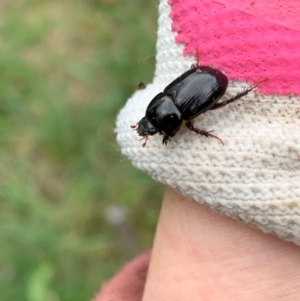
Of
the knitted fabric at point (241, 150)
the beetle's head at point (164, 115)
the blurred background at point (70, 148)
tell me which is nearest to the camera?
the knitted fabric at point (241, 150)

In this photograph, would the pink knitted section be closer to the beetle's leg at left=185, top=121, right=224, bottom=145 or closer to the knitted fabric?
the knitted fabric

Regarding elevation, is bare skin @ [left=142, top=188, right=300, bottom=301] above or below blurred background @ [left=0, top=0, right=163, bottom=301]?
above

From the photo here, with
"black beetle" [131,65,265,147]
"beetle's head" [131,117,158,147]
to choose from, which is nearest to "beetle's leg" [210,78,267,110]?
"black beetle" [131,65,265,147]

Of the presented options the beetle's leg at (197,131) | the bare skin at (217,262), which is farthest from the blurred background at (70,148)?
the beetle's leg at (197,131)

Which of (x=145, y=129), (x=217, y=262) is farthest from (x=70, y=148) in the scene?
(x=217, y=262)

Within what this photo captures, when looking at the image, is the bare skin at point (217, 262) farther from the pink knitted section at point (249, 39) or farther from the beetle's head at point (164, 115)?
the pink knitted section at point (249, 39)

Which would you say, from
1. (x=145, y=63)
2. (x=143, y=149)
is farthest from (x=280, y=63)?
(x=145, y=63)
